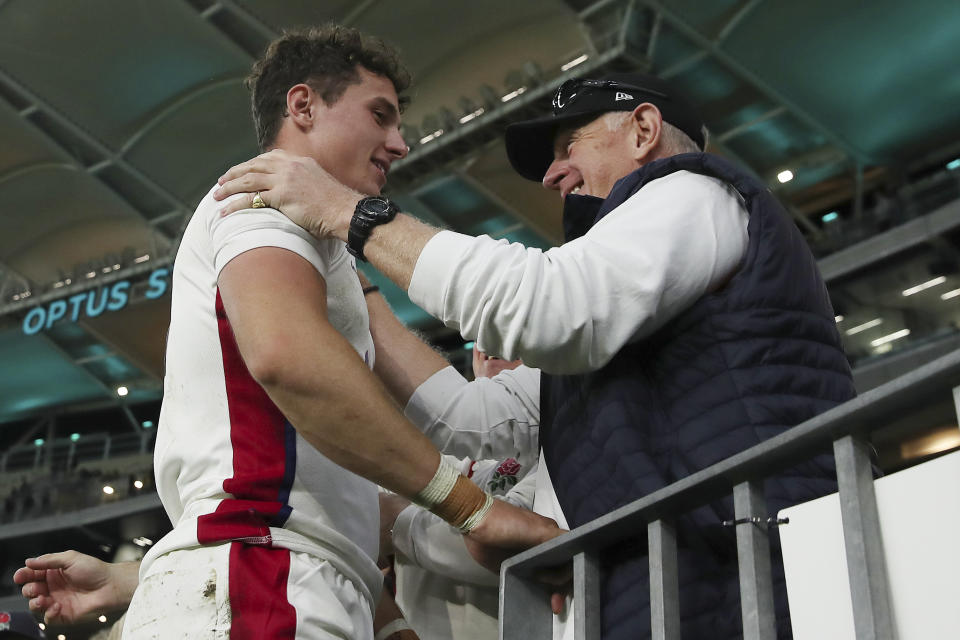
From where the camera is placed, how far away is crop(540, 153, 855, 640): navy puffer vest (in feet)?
5.09

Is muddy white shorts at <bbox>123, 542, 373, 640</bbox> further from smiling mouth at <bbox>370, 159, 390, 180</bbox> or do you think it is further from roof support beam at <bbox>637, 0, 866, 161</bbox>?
roof support beam at <bbox>637, 0, 866, 161</bbox>

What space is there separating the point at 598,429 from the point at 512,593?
0.31 metres

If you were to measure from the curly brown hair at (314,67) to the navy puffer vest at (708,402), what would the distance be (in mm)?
798

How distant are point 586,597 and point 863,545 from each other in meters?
0.56

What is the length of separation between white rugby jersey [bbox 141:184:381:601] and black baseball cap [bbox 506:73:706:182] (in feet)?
2.54

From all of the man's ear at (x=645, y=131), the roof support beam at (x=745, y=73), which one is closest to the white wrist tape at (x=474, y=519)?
the man's ear at (x=645, y=131)

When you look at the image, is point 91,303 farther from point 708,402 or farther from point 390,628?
point 708,402

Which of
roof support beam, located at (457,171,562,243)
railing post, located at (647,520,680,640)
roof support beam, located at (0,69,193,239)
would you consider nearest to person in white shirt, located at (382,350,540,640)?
railing post, located at (647,520,680,640)

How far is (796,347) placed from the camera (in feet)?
5.63

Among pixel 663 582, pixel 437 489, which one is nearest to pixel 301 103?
pixel 437 489

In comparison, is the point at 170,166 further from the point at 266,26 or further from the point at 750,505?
the point at 750,505

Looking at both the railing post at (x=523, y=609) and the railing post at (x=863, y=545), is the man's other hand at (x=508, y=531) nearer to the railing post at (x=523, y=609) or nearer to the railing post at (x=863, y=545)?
the railing post at (x=523, y=609)

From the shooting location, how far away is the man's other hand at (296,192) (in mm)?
1830

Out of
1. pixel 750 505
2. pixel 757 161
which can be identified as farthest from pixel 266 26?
pixel 750 505
